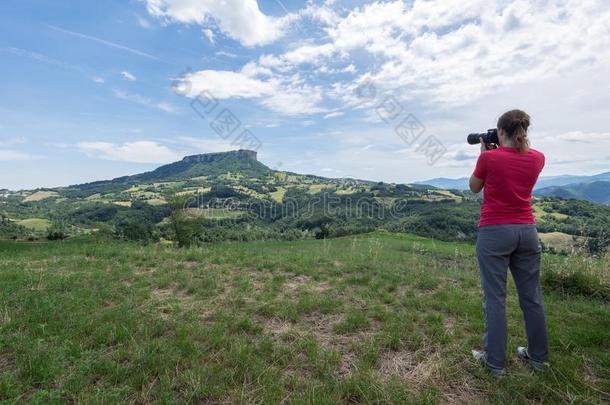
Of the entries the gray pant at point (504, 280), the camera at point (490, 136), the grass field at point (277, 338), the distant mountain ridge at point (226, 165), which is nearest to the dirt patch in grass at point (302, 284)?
the grass field at point (277, 338)

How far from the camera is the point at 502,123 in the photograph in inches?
131

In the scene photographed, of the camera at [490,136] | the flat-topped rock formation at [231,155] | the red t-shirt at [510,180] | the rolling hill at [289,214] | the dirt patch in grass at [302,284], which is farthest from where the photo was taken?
the flat-topped rock formation at [231,155]

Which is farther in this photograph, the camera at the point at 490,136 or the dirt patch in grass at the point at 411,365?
the camera at the point at 490,136

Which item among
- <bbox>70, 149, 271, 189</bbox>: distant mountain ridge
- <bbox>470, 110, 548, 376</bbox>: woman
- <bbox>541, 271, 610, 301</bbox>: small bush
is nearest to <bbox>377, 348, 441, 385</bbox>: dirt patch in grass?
<bbox>470, 110, 548, 376</bbox>: woman

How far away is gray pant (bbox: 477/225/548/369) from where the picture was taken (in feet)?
10.6

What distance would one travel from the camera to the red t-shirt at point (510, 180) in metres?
3.21

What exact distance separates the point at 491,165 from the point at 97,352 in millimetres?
4586

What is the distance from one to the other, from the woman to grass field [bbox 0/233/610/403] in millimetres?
327

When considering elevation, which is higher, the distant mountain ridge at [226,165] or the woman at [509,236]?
the distant mountain ridge at [226,165]

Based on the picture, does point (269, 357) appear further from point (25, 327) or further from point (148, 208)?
point (148, 208)

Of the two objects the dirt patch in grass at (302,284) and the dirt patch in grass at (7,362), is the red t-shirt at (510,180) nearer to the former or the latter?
the dirt patch in grass at (302,284)

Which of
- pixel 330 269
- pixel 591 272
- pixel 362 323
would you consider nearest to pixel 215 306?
pixel 362 323

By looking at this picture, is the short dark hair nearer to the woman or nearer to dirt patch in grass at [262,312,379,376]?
the woman

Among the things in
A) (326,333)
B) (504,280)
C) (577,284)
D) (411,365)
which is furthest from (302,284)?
(577,284)
